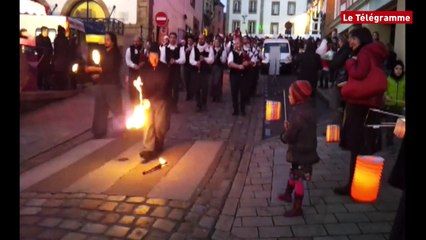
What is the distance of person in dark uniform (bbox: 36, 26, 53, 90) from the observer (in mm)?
13648

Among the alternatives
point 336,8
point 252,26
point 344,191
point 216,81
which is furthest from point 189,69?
point 252,26

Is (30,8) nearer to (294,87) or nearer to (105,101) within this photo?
(105,101)

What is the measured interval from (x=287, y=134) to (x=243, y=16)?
69615 millimetres

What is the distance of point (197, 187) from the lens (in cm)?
645

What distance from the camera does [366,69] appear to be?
548 cm

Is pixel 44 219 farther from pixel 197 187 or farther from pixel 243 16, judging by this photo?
pixel 243 16

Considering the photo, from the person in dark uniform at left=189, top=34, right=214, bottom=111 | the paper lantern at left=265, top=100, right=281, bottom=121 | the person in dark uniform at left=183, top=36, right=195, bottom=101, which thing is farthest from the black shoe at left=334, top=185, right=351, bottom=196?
the person in dark uniform at left=183, top=36, right=195, bottom=101

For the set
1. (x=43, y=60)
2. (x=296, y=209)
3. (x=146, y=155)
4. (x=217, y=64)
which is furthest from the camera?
(x=43, y=60)

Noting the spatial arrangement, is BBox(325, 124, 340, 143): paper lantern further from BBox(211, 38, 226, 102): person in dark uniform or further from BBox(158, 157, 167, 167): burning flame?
BBox(211, 38, 226, 102): person in dark uniform

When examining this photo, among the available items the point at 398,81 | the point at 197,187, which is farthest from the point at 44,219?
the point at 398,81

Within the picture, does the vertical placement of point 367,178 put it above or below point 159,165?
above

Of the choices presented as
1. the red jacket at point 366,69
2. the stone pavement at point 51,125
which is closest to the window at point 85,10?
the stone pavement at point 51,125

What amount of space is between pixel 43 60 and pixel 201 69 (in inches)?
179

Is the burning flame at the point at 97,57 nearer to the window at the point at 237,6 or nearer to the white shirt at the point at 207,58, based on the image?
the white shirt at the point at 207,58
